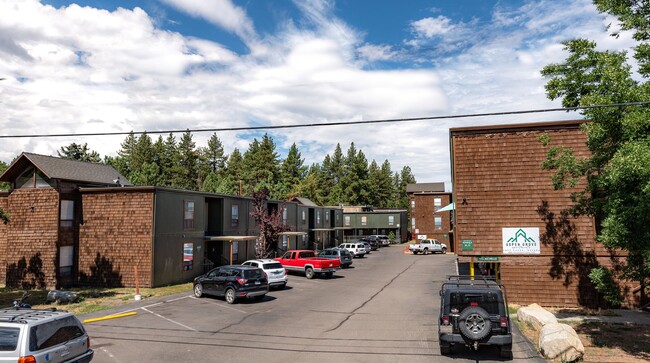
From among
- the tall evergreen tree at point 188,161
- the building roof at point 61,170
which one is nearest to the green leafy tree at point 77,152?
the tall evergreen tree at point 188,161

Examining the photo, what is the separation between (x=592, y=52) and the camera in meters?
16.0

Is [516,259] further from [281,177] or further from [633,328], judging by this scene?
[281,177]

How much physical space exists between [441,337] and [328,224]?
52.2 meters

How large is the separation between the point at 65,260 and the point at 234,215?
1231 centimetres

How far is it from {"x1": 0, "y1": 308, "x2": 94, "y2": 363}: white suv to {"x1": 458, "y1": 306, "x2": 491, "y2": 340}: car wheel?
887 centimetres

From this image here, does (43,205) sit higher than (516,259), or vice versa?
(43,205)

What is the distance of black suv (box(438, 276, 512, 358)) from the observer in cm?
1137

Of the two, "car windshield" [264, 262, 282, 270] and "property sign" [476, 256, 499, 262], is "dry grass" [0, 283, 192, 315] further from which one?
"property sign" [476, 256, 499, 262]

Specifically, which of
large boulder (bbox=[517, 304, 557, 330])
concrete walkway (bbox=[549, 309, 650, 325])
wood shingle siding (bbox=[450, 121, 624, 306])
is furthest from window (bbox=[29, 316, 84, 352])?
wood shingle siding (bbox=[450, 121, 624, 306])

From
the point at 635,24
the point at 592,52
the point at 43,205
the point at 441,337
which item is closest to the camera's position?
the point at 441,337

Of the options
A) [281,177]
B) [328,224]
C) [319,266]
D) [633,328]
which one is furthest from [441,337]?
Answer: [281,177]

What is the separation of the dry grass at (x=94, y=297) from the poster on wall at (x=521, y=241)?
1689 centimetres

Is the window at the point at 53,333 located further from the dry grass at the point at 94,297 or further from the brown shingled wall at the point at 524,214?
the brown shingled wall at the point at 524,214

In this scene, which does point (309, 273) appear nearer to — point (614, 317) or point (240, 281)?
point (240, 281)
